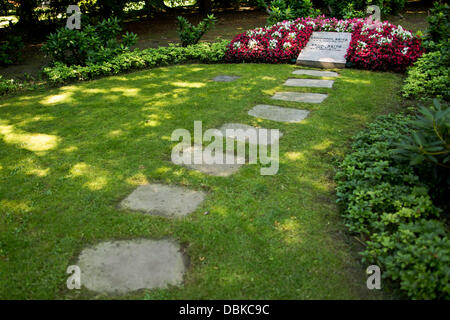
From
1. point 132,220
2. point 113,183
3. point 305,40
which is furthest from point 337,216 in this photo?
point 305,40

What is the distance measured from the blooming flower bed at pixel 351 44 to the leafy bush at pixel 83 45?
9.74 feet

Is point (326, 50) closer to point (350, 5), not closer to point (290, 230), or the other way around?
point (350, 5)

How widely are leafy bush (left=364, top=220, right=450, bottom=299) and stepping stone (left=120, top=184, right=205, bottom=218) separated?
165 cm

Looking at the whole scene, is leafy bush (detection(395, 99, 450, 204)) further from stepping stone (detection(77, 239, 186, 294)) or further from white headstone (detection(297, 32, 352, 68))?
white headstone (detection(297, 32, 352, 68))

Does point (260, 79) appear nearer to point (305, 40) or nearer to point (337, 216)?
point (305, 40)

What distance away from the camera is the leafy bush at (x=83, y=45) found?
8016 millimetres

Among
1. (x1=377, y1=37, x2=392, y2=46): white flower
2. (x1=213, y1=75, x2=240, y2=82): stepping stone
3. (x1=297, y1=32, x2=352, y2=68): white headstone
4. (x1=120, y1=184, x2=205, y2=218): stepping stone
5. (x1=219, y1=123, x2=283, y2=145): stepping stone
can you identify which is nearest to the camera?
(x1=120, y1=184, x2=205, y2=218): stepping stone

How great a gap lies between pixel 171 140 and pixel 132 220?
1.77 m

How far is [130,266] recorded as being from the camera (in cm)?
269

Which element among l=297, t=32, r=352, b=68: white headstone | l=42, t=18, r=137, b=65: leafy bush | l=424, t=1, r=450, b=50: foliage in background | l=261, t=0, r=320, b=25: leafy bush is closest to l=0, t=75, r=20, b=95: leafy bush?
l=42, t=18, r=137, b=65: leafy bush

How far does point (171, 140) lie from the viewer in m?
4.77

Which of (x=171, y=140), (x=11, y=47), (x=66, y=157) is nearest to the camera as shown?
(x=66, y=157)

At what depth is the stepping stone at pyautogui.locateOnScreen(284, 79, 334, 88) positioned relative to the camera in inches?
265
